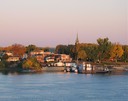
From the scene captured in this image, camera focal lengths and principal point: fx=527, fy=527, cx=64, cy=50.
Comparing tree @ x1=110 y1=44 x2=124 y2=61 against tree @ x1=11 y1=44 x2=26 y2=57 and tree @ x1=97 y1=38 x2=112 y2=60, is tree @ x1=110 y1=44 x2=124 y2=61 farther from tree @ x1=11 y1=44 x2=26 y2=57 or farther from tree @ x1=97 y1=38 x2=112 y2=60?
tree @ x1=11 y1=44 x2=26 y2=57

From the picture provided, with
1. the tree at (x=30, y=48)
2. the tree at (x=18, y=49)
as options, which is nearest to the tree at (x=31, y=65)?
the tree at (x=18, y=49)

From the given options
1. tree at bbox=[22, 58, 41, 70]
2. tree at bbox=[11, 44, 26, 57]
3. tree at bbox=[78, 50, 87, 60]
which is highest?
tree at bbox=[11, 44, 26, 57]

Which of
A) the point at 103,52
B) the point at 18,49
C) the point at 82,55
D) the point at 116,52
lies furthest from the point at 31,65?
the point at 18,49

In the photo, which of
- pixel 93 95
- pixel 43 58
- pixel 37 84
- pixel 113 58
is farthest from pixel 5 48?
pixel 93 95

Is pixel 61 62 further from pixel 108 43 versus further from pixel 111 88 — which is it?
pixel 111 88

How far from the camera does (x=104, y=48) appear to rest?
3719cm

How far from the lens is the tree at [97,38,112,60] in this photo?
37.0 meters

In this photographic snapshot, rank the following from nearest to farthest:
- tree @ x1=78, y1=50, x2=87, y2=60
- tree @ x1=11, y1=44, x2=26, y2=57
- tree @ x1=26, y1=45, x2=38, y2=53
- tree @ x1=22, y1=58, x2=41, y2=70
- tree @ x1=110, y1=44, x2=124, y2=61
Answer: tree @ x1=22, y1=58, x2=41, y2=70 < tree @ x1=78, y1=50, x2=87, y2=60 < tree @ x1=110, y1=44, x2=124, y2=61 < tree @ x1=11, y1=44, x2=26, y2=57 < tree @ x1=26, y1=45, x2=38, y2=53

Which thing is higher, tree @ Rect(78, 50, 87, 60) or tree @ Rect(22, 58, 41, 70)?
tree @ Rect(78, 50, 87, 60)

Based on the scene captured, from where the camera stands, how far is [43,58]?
38.6 m

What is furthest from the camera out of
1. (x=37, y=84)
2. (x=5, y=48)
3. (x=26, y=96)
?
(x=5, y=48)

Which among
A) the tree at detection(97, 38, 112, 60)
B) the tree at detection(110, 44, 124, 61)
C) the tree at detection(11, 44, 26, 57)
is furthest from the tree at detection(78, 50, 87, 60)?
the tree at detection(11, 44, 26, 57)

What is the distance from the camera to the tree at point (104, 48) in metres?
37.0

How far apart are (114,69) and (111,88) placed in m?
14.5
